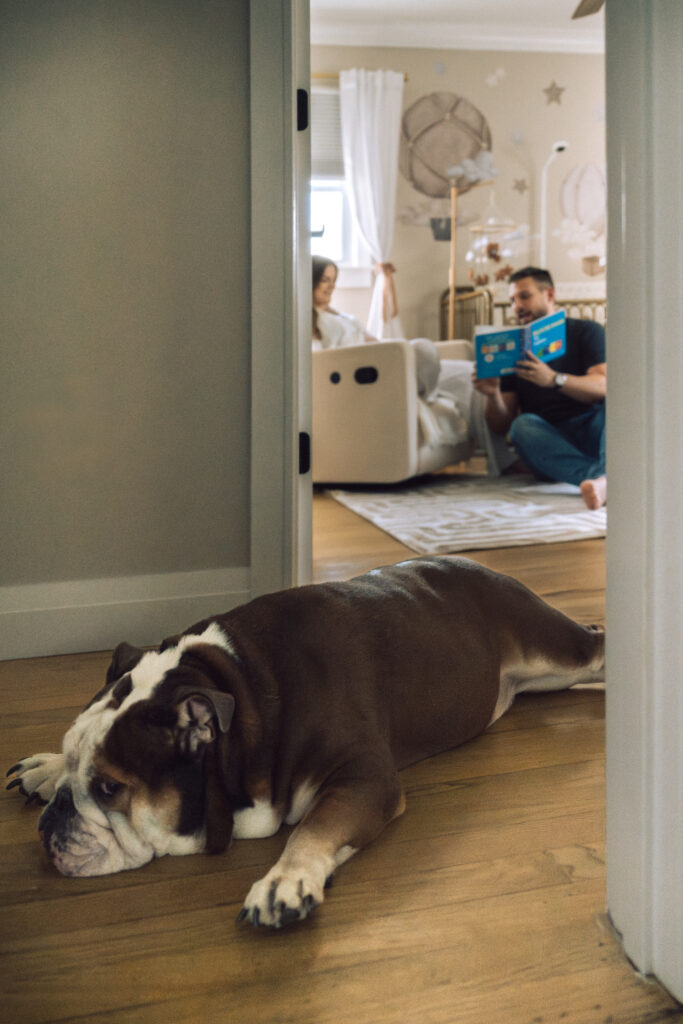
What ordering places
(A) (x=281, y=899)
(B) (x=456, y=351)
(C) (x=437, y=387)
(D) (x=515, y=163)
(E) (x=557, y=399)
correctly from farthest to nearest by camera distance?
(D) (x=515, y=163) → (B) (x=456, y=351) → (C) (x=437, y=387) → (E) (x=557, y=399) → (A) (x=281, y=899)

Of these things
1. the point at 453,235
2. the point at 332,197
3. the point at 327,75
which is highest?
the point at 327,75

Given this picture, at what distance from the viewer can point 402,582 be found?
1188mm

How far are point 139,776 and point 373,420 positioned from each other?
3155mm

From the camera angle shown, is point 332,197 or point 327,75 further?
point 332,197

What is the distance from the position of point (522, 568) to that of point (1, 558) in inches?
52.0

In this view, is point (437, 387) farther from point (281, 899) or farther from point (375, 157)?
point (281, 899)

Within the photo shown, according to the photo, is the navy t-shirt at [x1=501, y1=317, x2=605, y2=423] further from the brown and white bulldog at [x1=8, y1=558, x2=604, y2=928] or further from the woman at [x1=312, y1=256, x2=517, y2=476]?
the brown and white bulldog at [x1=8, y1=558, x2=604, y2=928]

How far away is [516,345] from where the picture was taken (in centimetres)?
367

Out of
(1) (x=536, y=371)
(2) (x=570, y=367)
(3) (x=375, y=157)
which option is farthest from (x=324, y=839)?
(3) (x=375, y=157)

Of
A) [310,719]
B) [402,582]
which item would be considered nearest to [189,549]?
[402,582]

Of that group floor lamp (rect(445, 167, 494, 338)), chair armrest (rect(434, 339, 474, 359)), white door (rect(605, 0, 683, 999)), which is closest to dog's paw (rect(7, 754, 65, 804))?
white door (rect(605, 0, 683, 999))

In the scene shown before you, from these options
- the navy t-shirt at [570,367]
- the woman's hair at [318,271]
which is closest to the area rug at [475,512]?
the navy t-shirt at [570,367]

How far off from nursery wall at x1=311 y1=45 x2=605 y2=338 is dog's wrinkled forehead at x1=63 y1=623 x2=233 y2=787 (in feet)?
17.6

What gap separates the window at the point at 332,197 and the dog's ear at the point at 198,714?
17.5 ft
